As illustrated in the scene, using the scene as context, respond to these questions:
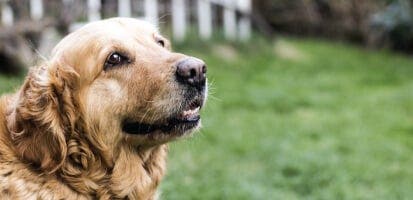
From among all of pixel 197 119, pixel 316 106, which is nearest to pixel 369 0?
pixel 316 106

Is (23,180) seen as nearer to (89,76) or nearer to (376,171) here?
(89,76)

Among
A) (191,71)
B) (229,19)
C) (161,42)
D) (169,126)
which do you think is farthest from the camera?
(229,19)

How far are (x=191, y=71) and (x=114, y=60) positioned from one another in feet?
1.25

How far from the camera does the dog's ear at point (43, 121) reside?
3.31 m

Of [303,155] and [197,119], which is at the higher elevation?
[197,119]

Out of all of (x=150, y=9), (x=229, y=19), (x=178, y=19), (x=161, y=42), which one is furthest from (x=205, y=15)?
(x=161, y=42)

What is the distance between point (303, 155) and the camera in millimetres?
6637

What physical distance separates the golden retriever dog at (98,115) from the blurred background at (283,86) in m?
0.26

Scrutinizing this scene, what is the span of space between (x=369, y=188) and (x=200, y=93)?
2816 mm

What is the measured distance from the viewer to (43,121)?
330 cm

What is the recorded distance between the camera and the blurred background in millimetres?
6062

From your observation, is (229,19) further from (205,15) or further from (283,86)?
(283,86)

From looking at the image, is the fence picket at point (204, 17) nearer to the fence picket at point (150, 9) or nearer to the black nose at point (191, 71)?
the fence picket at point (150, 9)

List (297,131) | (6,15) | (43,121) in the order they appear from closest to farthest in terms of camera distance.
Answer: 1. (43,121)
2. (297,131)
3. (6,15)
